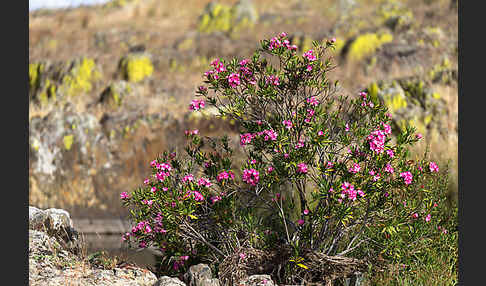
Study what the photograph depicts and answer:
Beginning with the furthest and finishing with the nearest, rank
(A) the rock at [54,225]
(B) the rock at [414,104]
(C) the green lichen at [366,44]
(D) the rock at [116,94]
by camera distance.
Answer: (C) the green lichen at [366,44] → (D) the rock at [116,94] → (B) the rock at [414,104] → (A) the rock at [54,225]

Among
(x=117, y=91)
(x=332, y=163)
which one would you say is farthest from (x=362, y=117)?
(x=117, y=91)

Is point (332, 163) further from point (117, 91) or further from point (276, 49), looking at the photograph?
point (117, 91)

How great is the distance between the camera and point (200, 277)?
4348 mm

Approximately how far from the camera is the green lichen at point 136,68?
66.7ft

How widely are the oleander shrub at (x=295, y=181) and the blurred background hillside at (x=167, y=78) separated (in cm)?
132

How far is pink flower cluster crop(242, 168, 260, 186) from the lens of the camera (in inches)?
166

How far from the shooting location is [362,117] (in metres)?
4.66

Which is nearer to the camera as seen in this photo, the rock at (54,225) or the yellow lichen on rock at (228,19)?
the rock at (54,225)

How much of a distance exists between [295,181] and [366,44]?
53.9ft

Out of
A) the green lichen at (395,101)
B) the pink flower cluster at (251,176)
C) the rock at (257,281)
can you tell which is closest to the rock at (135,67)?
the green lichen at (395,101)

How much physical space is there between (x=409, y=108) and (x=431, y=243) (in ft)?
22.1

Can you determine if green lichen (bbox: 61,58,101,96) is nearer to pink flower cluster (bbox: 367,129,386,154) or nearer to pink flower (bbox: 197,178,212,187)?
pink flower (bbox: 197,178,212,187)

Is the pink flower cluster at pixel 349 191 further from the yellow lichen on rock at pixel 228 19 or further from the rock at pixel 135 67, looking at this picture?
the yellow lichen on rock at pixel 228 19

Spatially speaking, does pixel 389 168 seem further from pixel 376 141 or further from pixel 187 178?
pixel 187 178
